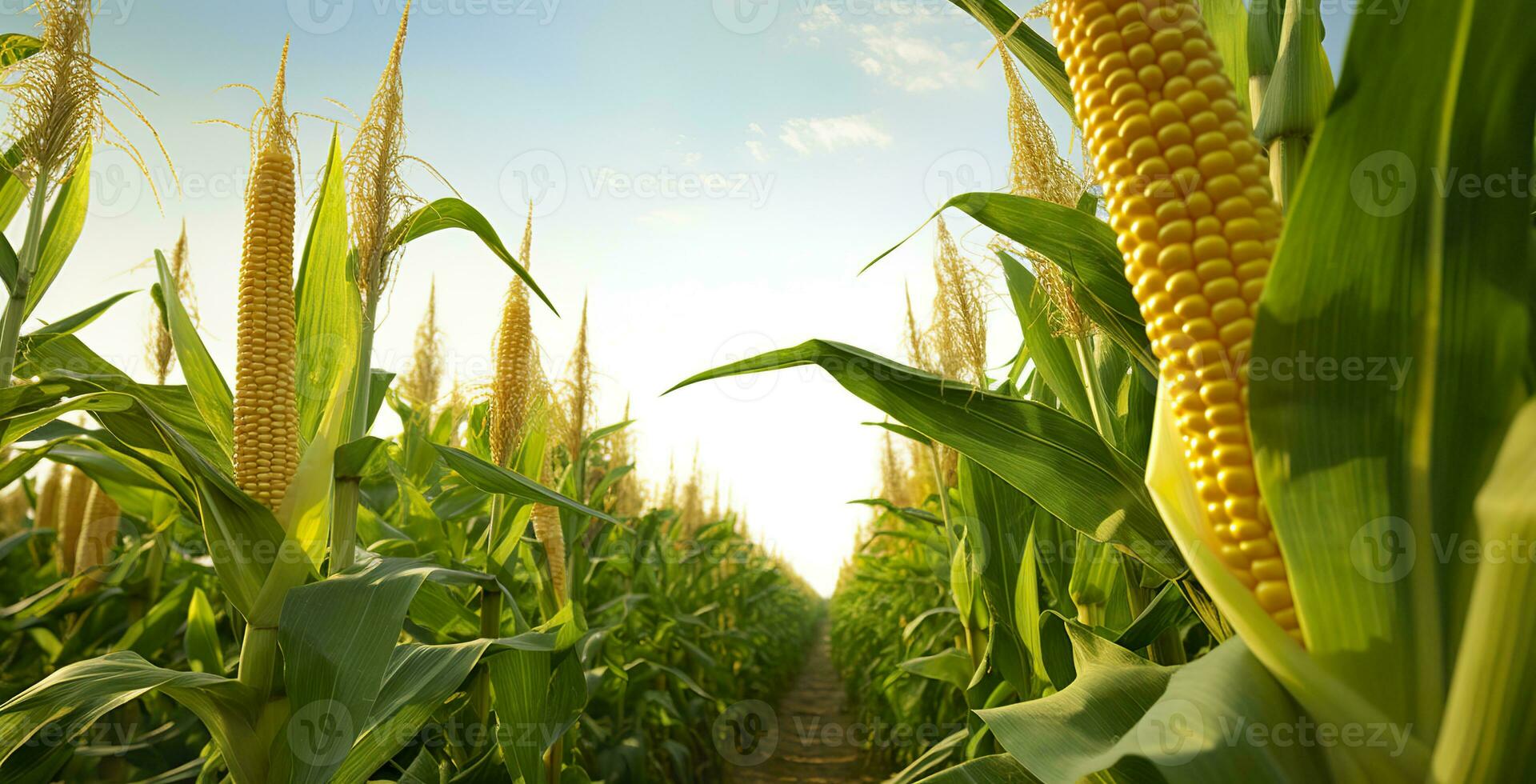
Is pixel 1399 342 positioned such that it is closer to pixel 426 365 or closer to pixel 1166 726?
pixel 1166 726

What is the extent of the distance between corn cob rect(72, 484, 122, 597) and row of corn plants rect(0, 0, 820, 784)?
0.01 metres

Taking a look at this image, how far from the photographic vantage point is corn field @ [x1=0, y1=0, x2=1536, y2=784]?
32.3 inches

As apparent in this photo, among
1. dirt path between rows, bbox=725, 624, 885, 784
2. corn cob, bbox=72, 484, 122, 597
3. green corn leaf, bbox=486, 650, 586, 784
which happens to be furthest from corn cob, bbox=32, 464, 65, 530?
dirt path between rows, bbox=725, 624, 885, 784

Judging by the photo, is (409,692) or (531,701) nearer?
(409,692)

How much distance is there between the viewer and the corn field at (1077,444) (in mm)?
819

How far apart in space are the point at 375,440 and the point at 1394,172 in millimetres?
2125

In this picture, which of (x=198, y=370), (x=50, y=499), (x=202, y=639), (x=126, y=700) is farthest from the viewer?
(x=50, y=499)

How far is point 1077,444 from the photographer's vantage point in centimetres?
132

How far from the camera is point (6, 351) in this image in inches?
77.6

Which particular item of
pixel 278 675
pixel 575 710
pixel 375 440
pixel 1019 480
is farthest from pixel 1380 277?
pixel 575 710
